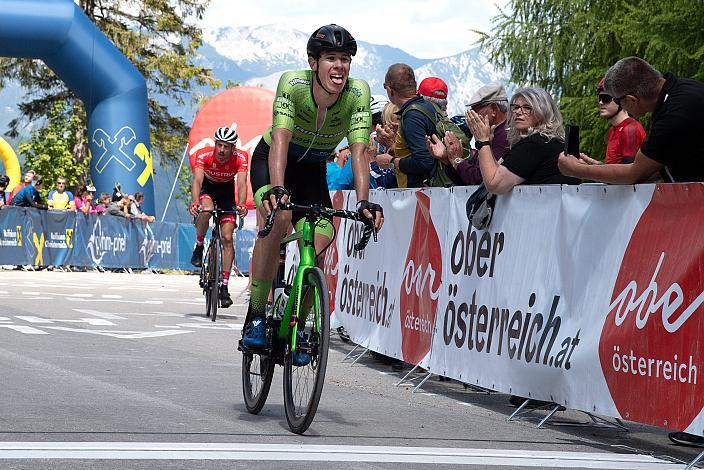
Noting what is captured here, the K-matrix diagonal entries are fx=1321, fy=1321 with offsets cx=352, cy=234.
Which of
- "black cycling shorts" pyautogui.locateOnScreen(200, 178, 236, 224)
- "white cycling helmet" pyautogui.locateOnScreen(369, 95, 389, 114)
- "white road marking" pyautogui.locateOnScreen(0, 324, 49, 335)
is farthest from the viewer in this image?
"black cycling shorts" pyautogui.locateOnScreen(200, 178, 236, 224)

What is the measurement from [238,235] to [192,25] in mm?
20207

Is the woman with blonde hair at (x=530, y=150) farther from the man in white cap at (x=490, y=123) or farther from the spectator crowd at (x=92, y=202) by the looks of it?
the spectator crowd at (x=92, y=202)

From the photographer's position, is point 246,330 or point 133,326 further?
point 133,326

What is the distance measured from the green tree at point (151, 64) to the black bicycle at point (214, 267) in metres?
36.2

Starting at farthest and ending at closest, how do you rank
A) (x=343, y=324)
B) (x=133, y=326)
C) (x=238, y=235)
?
(x=238, y=235) < (x=133, y=326) < (x=343, y=324)

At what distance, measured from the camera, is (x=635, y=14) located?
1079 inches

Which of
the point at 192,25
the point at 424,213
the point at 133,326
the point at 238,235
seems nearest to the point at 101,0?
the point at 192,25

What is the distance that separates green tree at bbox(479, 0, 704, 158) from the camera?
2627 centimetres

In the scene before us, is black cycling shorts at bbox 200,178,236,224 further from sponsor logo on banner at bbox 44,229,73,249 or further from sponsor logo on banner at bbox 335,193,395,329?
sponsor logo on banner at bbox 44,229,73,249

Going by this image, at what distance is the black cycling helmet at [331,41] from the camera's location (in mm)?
7129

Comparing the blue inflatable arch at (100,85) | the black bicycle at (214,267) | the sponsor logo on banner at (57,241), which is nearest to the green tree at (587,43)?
the blue inflatable arch at (100,85)

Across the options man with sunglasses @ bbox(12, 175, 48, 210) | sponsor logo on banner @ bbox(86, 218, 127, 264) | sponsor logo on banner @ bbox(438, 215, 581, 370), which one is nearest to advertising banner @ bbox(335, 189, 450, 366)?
sponsor logo on banner @ bbox(438, 215, 581, 370)

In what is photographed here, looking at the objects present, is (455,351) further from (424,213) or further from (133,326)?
(133,326)

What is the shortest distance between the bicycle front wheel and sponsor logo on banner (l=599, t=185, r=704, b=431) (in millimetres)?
1473
